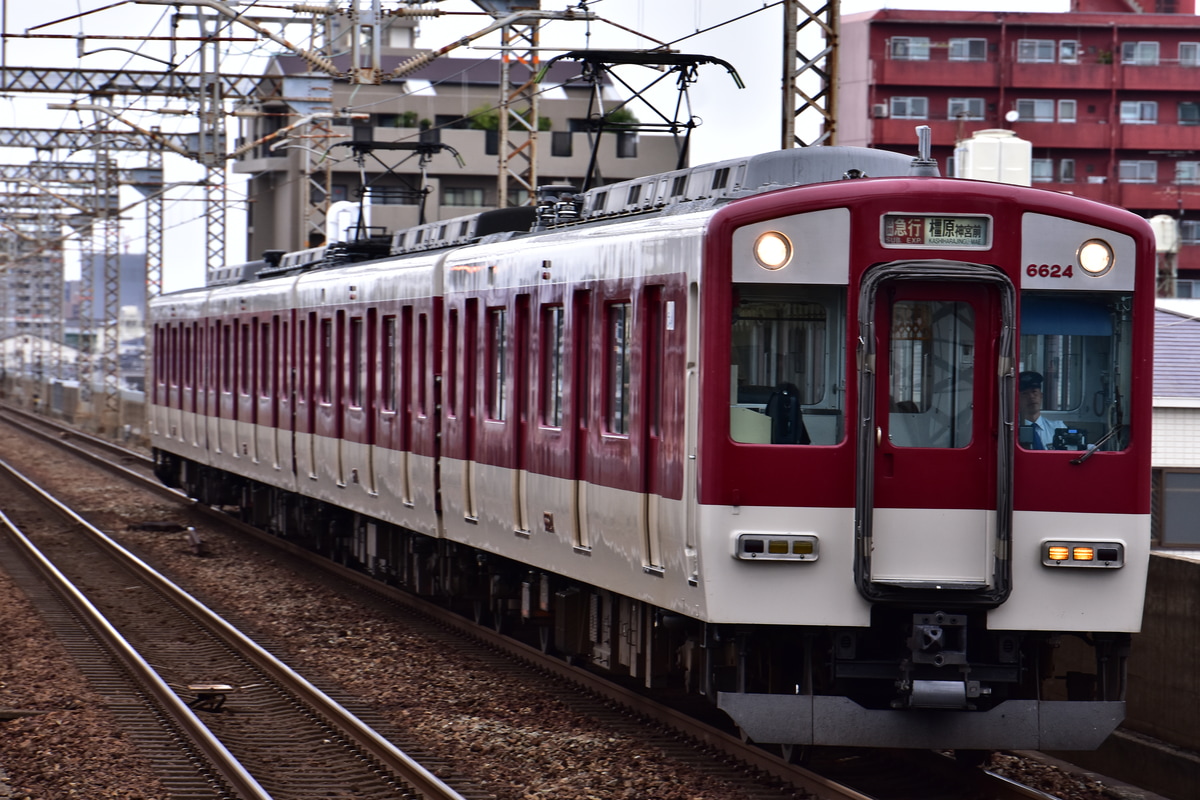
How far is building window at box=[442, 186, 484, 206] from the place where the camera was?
6456cm

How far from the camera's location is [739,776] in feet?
28.1

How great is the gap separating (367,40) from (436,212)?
46.6 meters

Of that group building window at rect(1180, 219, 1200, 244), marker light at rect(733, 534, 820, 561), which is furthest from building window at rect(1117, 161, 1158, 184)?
marker light at rect(733, 534, 820, 561)

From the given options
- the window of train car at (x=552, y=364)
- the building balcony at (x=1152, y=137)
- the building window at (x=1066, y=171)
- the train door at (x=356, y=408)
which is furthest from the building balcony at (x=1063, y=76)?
the window of train car at (x=552, y=364)

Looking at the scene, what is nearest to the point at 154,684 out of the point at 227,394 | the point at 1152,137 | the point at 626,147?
the point at 227,394

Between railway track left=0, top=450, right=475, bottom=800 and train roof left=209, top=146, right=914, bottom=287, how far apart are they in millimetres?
3314

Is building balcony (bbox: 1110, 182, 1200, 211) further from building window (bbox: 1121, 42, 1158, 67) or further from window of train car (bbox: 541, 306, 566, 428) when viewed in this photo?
window of train car (bbox: 541, 306, 566, 428)

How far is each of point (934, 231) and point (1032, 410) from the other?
92 centimetres

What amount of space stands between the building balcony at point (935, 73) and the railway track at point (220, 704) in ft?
150

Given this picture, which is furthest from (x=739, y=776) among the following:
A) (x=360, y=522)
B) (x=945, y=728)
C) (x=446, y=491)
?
(x=360, y=522)

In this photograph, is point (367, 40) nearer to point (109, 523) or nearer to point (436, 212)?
point (109, 523)

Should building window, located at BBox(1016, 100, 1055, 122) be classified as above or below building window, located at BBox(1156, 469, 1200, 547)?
above

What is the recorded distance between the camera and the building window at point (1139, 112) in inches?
2338

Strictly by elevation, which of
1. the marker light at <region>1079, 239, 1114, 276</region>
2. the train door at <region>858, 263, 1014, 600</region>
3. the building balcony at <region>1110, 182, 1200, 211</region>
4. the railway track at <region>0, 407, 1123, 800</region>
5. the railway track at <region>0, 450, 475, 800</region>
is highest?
the building balcony at <region>1110, 182, 1200, 211</region>
